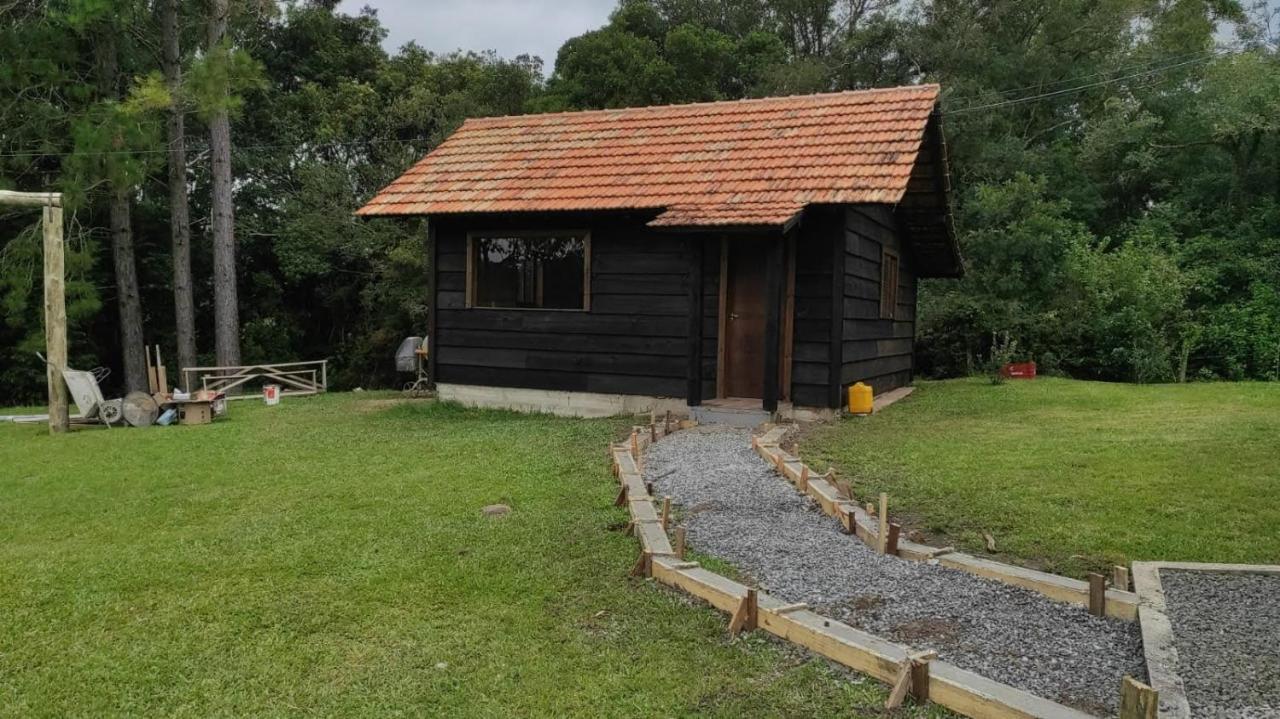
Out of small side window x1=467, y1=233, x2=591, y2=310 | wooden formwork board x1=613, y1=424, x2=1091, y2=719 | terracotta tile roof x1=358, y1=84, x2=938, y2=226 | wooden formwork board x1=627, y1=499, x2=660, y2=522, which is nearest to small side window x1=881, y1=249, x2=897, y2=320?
terracotta tile roof x1=358, y1=84, x2=938, y2=226

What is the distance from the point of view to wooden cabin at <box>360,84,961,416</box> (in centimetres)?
976

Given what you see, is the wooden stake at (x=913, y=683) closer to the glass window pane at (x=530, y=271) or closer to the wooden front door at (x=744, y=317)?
the wooden front door at (x=744, y=317)

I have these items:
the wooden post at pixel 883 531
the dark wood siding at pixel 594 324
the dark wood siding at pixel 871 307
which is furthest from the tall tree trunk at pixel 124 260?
the wooden post at pixel 883 531

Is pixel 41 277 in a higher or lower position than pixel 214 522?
higher

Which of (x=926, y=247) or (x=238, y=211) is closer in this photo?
(x=926, y=247)

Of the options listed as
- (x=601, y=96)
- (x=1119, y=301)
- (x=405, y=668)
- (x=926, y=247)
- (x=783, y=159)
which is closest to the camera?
(x=405, y=668)

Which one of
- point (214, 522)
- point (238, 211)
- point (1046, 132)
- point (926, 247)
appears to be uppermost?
point (1046, 132)

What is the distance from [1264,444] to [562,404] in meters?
7.47

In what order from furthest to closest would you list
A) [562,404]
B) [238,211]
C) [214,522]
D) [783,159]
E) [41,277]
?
[238,211]
[41,277]
[562,404]
[783,159]
[214,522]

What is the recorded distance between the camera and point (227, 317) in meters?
19.1

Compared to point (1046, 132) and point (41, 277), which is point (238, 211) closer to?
point (41, 277)

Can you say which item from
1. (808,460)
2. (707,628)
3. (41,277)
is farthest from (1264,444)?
(41,277)

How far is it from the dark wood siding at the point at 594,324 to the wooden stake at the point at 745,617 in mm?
6830

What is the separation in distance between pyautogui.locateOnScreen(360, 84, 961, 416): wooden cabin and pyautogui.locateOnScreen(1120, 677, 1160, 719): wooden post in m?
6.74
